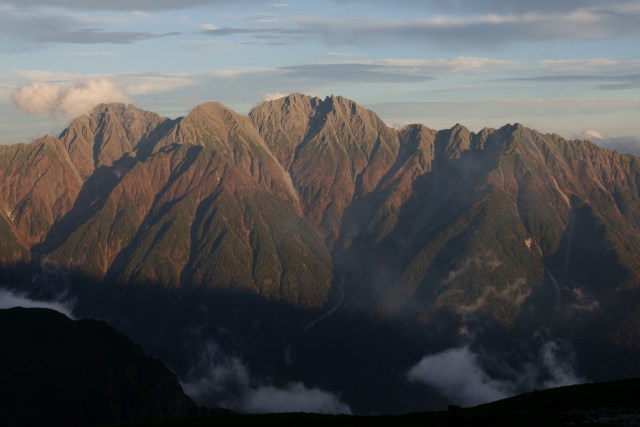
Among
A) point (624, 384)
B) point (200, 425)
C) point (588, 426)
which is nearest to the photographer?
point (588, 426)

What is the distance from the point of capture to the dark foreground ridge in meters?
105

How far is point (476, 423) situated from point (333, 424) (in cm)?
2255

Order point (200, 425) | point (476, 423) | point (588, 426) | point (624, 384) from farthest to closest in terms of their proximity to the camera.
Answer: point (624, 384), point (200, 425), point (476, 423), point (588, 426)

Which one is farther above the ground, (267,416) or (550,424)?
(550,424)

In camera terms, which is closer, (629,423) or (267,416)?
(629,423)

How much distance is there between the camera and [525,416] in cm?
11088

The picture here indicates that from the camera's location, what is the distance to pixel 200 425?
392 feet

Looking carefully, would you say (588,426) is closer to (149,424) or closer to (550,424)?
(550,424)

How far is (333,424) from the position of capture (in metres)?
117

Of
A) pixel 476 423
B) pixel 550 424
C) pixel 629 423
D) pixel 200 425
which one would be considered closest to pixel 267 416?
pixel 200 425

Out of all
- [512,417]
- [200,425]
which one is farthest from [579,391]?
[200,425]

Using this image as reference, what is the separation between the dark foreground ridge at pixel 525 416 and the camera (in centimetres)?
10519

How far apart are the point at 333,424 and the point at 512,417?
2800 centimetres

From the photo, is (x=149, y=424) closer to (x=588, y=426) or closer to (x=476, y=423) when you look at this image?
(x=476, y=423)
